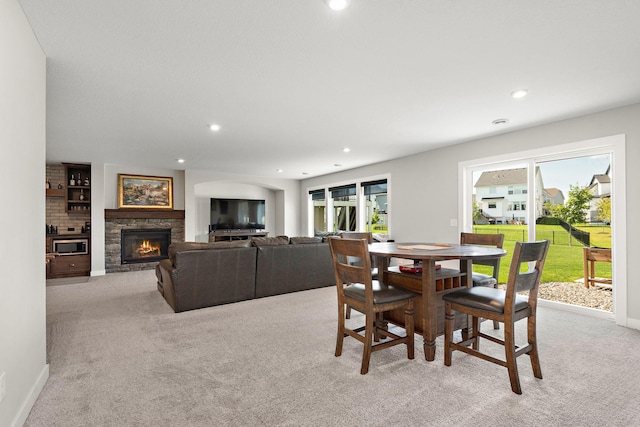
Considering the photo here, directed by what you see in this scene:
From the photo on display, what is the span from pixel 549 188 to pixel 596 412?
309 centimetres

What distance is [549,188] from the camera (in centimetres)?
413

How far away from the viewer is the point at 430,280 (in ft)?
8.02

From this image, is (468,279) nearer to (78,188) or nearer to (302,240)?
(302,240)

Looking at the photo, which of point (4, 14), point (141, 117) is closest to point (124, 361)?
point (4, 14)

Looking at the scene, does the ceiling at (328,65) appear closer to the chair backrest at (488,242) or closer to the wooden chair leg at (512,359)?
the chair backrest at (488,242)

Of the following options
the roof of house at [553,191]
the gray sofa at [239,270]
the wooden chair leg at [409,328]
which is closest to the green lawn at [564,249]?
the roof of house at [553,191]

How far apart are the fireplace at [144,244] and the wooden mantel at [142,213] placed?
0.30 m

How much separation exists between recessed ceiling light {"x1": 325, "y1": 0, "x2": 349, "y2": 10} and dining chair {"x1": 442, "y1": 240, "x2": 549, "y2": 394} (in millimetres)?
1769

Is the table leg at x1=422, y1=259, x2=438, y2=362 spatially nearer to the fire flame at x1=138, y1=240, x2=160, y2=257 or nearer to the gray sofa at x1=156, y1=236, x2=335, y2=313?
the gray sofa at x1=156, y1=236, x2=335, y2=313

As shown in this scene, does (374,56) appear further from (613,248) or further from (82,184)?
(82,184)

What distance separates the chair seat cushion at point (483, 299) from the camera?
210cm

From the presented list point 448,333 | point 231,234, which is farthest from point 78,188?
point 448,333

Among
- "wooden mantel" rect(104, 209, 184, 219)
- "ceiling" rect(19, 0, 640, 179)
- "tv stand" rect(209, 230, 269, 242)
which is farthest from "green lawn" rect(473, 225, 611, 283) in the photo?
"wooden mantel" rect(104, 209, 184, 219)

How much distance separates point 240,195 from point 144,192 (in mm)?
2497
